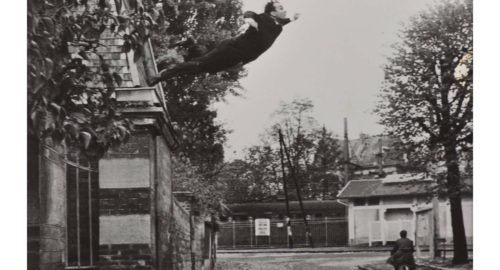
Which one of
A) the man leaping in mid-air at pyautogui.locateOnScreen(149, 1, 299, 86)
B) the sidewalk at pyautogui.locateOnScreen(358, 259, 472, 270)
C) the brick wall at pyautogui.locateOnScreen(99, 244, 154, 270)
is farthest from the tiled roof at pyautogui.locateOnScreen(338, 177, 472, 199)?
the brick wall at pyautogui.locateOnScreen(99, 244, 154, 270)

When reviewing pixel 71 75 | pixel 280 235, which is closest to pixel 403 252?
pixel 280 235

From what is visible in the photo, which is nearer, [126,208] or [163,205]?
[126,208]

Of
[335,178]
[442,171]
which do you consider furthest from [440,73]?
[335,178]

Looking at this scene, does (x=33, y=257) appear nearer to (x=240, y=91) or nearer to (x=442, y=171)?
(x=240, y=91)

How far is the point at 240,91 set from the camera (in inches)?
269

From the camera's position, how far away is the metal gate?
9223mm

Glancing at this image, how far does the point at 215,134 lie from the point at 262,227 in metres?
2.09

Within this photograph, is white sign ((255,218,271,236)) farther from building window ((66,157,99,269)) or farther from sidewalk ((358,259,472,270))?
building window ((66,157,99,269))

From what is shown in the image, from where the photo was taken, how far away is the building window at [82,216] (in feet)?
22.1

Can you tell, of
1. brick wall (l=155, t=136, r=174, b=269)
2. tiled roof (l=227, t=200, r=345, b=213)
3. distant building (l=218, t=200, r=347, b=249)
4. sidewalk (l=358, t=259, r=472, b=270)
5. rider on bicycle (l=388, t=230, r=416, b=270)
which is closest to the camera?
brick wall (l=155, t=136, r=174, b=269)

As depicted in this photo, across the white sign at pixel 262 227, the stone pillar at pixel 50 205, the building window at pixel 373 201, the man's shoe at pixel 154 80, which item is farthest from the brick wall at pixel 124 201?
the building window at pixel 373 201

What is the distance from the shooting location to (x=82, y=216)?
679cm

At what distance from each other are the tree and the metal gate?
1676mm

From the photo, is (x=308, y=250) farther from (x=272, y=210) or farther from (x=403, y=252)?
(x=272, y=210)
